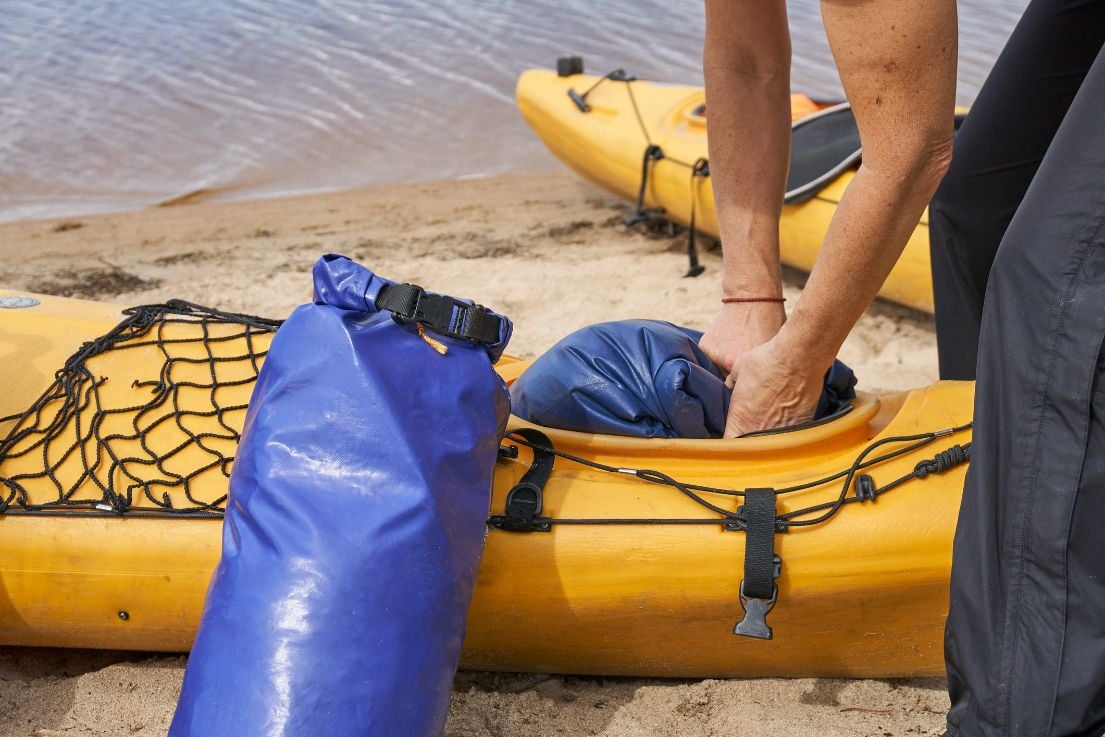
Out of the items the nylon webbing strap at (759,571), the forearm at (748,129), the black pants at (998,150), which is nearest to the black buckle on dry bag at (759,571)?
the nylon webbing strap at (759,571)

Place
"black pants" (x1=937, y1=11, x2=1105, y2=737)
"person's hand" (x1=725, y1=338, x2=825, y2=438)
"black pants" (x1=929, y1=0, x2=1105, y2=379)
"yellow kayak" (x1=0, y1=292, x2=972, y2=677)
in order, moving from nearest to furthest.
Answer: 1. "black pants" (x1=937, y1=11, x2=1105, y2=737)
2. "yellow kayak" (x1=0, y1=292, x2=972, y2=677)
3. "person's hand" (x1=725, y1=338, x2=825, y2=438)
4. "black pants" (x1=929, y1=0, x2=1105, y2=379)

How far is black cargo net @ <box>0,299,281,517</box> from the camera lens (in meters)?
1.85

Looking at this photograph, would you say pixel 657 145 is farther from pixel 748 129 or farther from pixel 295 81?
pixel 295 81

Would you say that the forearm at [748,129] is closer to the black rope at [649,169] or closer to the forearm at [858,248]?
the forearm at [858,248]

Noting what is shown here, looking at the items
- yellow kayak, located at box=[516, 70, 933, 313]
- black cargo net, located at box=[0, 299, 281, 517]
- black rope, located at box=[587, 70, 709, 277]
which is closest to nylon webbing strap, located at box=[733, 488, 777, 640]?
black cargo net, located at box=[0, 299, 281, 517]

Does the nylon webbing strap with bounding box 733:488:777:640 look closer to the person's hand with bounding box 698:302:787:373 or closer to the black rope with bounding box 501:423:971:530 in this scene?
the black rope with bounding box 501:423:971:530

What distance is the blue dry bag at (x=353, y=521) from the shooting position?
53.5 inches

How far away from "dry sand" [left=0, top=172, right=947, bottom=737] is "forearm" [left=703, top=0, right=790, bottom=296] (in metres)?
0.83

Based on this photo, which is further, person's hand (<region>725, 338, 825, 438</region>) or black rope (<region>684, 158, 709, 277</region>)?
black rope (<region>684, 158, 709, 277</region>)

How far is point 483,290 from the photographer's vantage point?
3.86 meters

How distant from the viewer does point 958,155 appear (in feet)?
7.38

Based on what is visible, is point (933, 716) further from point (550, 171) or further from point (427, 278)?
point (550, 171)

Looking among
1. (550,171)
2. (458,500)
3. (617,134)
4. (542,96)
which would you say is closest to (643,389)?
(458,500)

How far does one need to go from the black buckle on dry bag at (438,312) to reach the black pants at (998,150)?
1.08 m
